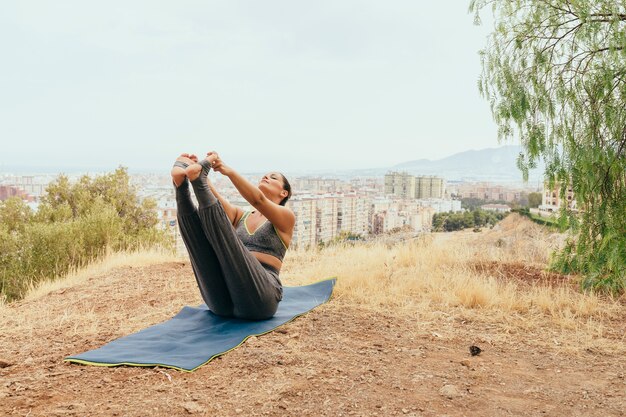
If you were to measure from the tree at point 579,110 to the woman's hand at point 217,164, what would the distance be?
9.80 feet

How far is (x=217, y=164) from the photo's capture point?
3.19 m

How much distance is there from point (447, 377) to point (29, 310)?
3.64 meters

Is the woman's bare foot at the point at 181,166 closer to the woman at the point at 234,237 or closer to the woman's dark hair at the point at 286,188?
the woman at the point at 234,237

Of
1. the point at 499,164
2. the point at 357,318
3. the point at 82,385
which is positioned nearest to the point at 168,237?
the point at 357,318

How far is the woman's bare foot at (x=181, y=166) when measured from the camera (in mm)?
2867

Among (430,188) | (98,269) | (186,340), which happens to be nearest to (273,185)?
(186,340)

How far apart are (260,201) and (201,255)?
1.61 feet

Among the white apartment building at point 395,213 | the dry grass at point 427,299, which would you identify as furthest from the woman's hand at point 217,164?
the white apartment building at point 395,213

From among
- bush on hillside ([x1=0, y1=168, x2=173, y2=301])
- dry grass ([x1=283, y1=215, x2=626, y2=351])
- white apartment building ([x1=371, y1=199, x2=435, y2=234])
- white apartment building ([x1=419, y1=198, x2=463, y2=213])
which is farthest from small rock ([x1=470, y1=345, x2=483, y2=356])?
white apartment building ([x1=419, y1=198, x2=463, y2=213])

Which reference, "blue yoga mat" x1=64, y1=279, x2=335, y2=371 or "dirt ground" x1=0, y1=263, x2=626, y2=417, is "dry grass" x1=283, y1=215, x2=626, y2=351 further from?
"blue yoga mat" x1=64, y1=279, x2=335, y2=371

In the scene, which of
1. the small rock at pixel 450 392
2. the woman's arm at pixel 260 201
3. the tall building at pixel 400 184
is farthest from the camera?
the tall building at pixel 400 184

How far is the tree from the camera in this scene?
184 inches

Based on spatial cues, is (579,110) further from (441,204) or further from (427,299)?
(441,204)

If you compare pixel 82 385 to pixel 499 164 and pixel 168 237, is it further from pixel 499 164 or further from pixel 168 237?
pixel 499 164
